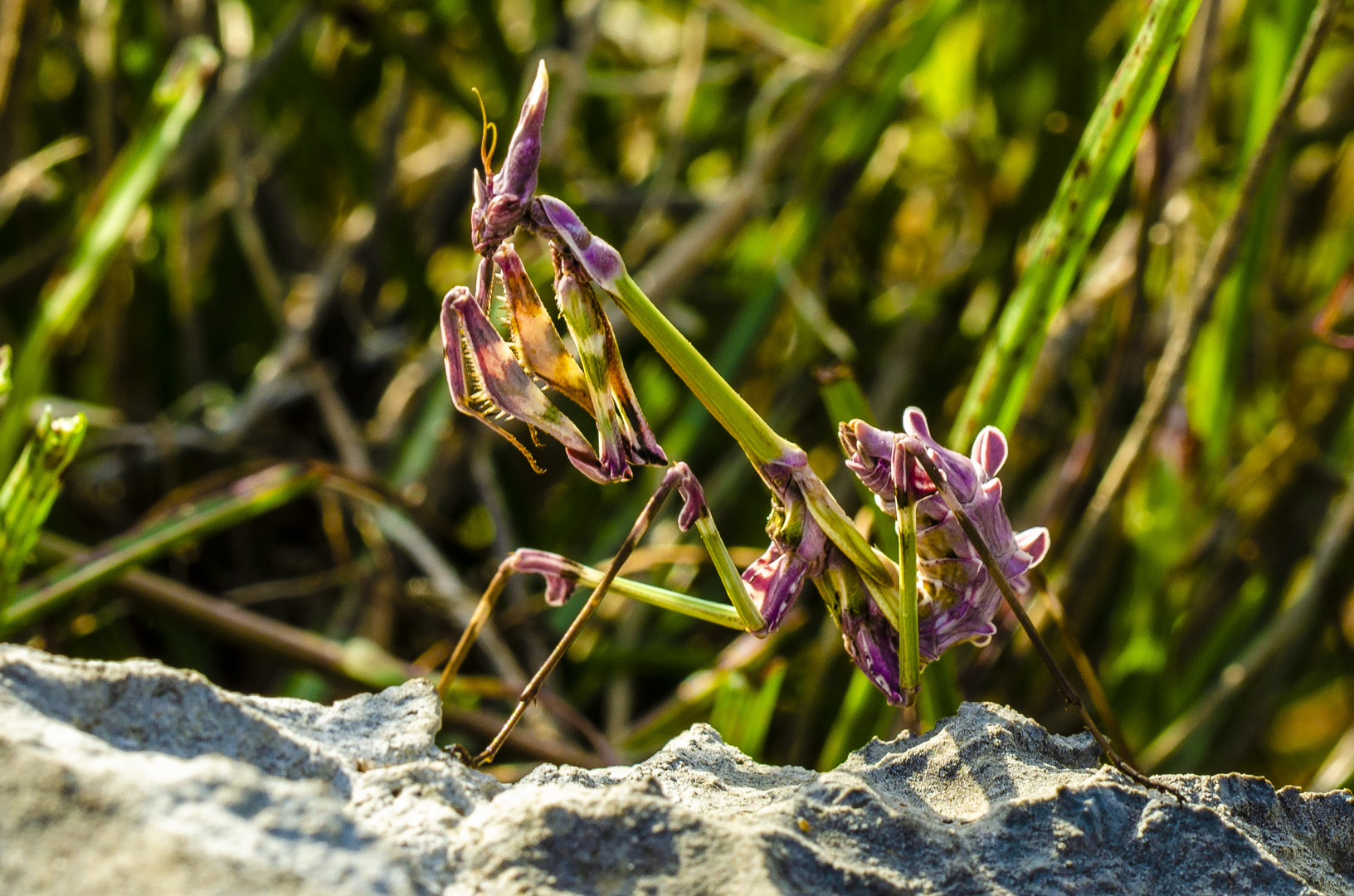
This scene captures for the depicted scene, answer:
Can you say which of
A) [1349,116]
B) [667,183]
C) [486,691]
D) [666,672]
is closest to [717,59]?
[667,183]

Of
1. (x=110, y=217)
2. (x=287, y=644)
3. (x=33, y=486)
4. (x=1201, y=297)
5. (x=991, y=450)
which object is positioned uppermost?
(x=1201, y=297)

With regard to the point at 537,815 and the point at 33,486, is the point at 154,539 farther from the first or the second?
the point at 537,815

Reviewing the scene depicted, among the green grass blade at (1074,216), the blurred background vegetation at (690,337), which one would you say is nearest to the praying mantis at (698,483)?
the green grass blade at (1074,216)

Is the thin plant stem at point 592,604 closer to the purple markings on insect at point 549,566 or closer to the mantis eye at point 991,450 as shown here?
the purple markings on insect at point 549,566

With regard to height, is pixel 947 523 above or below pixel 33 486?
above

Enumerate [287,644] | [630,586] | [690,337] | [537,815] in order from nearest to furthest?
1. [537,815]
2. [630,586]
3. [287,644]
4. [690,337]

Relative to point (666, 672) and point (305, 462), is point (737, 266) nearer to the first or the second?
point (666, 672)

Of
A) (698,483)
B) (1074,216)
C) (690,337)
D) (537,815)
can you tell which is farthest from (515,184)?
(690,337)
